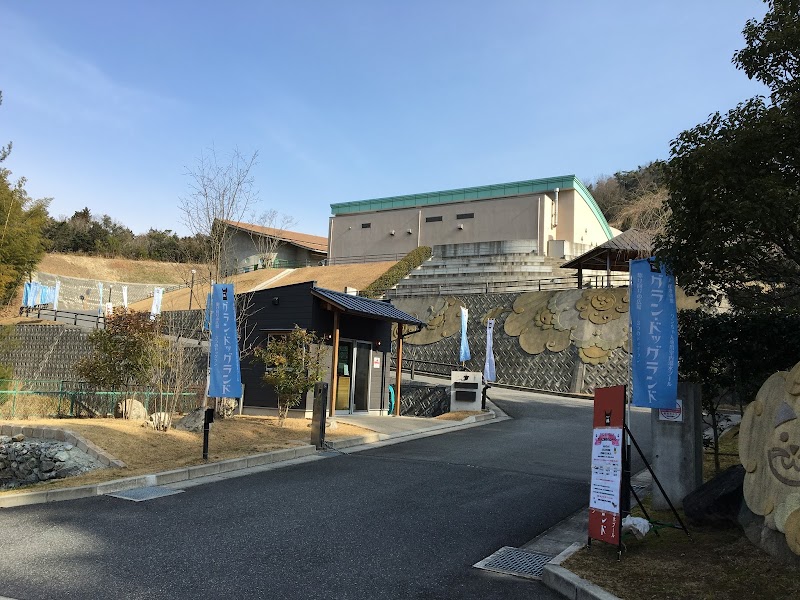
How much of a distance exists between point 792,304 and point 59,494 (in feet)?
40.2

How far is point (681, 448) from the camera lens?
7.61 m

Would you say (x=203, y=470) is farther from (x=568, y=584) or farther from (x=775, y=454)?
(x=775, y=454)

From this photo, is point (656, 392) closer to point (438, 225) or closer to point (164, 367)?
point (164, 367)

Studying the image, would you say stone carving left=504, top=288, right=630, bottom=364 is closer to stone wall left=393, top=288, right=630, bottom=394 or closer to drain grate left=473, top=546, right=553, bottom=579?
stone wall left=393, top=288, right=630, bottom=394

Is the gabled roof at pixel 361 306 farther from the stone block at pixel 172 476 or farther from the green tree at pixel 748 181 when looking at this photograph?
the green tree at pixel 748 181

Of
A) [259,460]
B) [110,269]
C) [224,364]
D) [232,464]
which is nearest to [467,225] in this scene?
[224,364]

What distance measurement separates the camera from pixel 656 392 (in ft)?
24.3

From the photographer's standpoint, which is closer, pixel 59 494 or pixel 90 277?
pixel 59 494

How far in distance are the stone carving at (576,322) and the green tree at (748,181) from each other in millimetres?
19409

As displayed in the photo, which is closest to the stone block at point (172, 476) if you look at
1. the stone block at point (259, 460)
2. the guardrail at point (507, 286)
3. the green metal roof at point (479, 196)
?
the stone block at point (259, 460)

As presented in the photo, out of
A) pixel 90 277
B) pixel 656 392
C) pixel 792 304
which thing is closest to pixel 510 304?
pixel 792 304

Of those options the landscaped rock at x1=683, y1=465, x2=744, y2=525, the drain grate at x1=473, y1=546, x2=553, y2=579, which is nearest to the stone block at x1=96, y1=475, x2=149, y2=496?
the drain grate at x1=473, y1=546, x2=553, y2=579

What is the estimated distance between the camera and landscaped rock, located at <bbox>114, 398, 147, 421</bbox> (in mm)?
14438

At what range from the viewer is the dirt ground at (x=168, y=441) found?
9.50m
